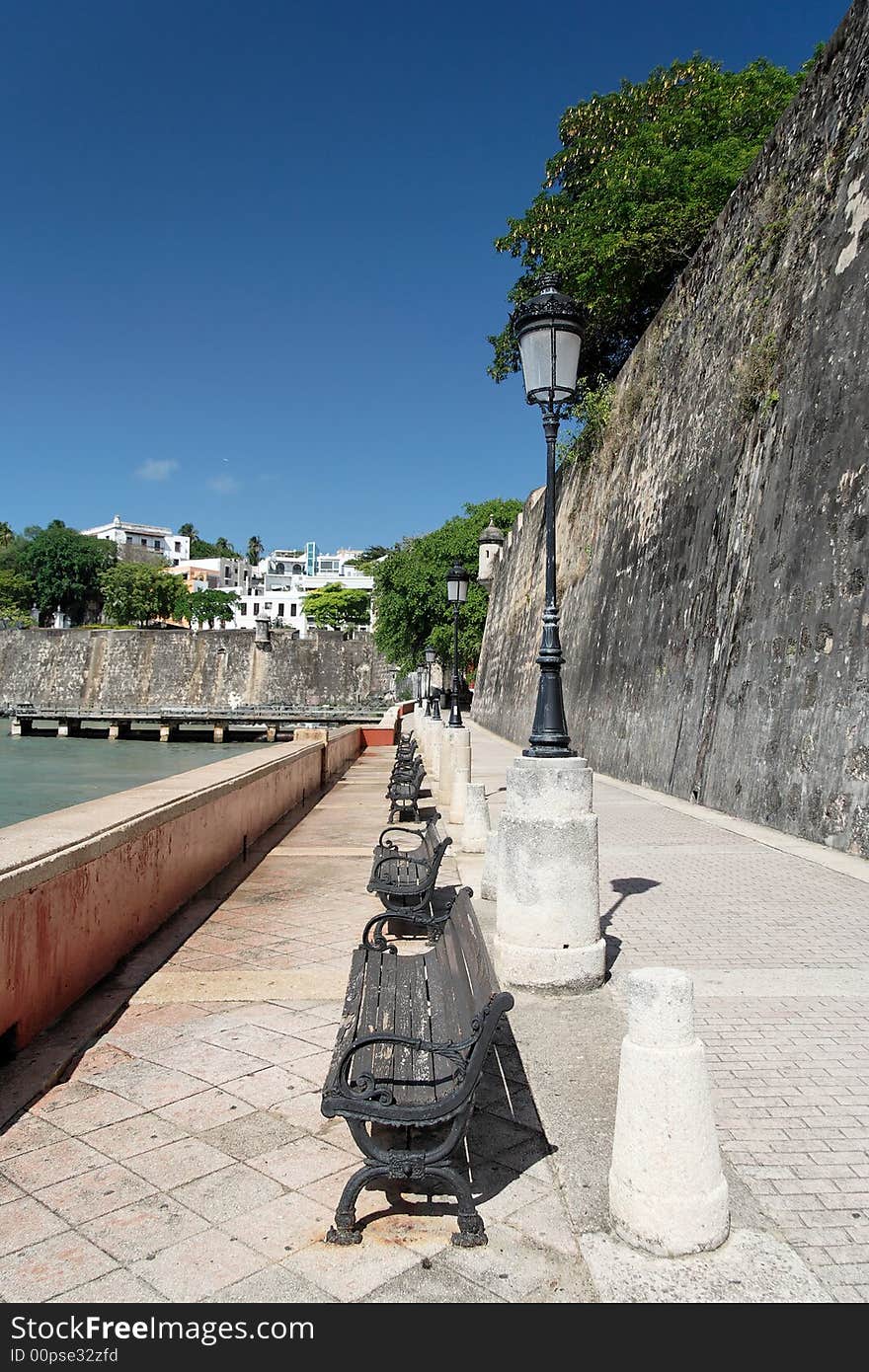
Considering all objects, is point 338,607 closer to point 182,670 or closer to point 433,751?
point 182,670

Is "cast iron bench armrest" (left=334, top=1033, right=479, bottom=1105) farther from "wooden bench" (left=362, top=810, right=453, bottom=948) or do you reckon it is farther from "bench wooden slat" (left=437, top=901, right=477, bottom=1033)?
"wooden bench" (left=362, top=810, right=453, bottom=948)

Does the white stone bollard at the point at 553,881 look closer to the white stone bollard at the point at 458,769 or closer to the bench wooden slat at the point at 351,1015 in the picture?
the bench wooden slat at the point at 351,1015

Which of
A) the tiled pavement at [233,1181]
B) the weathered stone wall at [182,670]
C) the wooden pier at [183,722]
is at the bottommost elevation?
the wooden pier at [183,722]

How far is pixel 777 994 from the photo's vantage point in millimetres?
4777

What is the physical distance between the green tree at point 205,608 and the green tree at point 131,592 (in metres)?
6.14

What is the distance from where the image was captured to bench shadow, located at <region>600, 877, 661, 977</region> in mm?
5519

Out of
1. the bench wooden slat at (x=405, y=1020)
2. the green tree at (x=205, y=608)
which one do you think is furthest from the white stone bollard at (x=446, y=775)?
the green tree at (x=205, y=608)

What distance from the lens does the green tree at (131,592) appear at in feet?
327

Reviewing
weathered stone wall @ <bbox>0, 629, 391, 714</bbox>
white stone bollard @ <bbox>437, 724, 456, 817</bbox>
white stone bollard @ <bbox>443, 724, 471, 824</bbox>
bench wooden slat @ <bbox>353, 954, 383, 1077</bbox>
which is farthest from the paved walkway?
weathered stone wall @ <bbox>0, 629, 391, 714</bbox>

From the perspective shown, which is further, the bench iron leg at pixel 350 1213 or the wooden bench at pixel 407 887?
the wooden bench at pixel 407 887

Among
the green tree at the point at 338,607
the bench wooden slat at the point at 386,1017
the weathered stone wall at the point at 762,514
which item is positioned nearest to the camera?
the bench wooden slat at the point at 386,1017

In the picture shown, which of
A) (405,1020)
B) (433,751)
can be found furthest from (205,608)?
(405,1020)

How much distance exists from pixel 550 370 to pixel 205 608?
109868mm

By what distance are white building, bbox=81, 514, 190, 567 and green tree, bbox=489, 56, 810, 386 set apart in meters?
104
